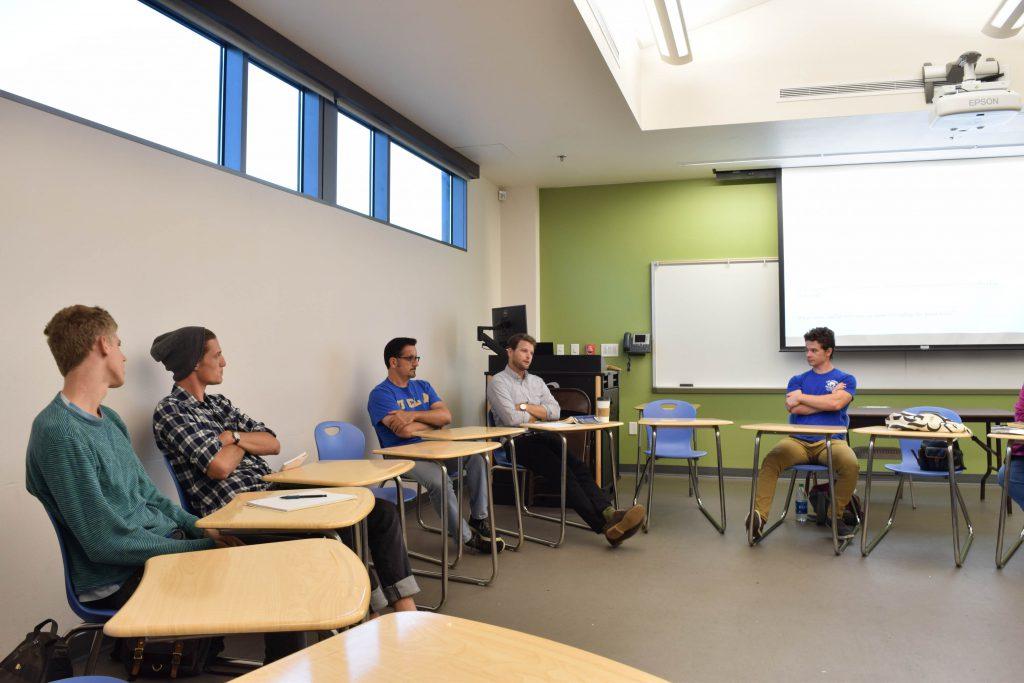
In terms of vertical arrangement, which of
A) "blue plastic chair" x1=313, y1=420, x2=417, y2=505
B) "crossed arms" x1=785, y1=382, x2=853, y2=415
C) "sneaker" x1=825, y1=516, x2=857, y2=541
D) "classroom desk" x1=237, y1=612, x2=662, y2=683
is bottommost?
"sneaker" x1=825, y1=516, x2=857, y2=541

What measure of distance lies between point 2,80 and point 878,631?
155 inches

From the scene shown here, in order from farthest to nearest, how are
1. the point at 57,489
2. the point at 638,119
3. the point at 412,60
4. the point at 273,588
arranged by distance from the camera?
the point at 638,119
the point at 412,60
the point at 57,489
the point at 273,588

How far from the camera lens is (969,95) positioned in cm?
448

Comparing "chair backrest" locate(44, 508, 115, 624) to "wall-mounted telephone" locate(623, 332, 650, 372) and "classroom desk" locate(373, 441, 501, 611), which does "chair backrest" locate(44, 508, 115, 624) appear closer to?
"classroom desk" locate(373, 441, 501, 611)

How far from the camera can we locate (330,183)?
14.7 feet

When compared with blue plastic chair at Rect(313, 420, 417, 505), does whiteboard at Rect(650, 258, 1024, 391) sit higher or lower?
higher

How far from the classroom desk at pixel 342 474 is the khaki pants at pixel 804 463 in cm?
255

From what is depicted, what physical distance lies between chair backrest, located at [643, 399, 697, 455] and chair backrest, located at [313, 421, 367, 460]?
7.84 ft

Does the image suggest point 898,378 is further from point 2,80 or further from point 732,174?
point 2,80

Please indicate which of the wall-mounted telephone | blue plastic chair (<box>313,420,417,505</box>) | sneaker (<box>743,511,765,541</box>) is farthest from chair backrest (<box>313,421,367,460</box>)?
the wall-mounted telephone

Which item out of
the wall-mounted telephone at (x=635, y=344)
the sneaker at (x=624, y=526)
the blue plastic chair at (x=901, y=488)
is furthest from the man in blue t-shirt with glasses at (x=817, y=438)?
the wall-mounted telephone at (x=635, y=344)

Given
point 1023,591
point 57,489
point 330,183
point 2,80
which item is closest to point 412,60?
point 330,183

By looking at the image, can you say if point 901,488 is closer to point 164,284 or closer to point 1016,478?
point 1016,478

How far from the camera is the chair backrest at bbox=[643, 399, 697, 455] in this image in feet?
17.6
